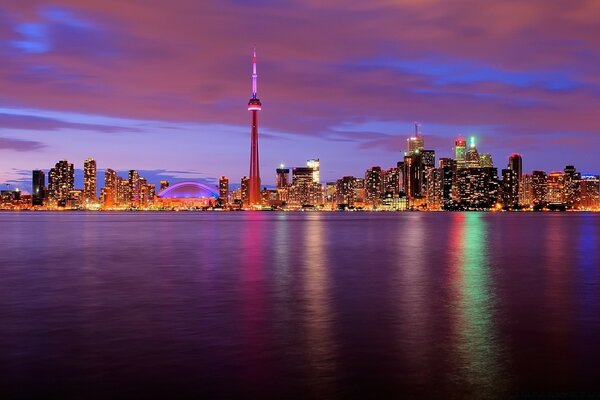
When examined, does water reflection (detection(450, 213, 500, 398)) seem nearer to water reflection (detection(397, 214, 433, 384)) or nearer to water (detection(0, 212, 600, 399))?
water (detection(0, 212, 600, 399))

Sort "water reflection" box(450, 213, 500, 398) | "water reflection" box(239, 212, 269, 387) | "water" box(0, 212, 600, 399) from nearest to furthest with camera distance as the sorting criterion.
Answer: "water" box(0, 212, 600, 399) → "water reflection" box(450, 213, 500, 398) → "water reflection" box(239, 212, 269, 387)

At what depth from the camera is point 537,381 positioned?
15.3m

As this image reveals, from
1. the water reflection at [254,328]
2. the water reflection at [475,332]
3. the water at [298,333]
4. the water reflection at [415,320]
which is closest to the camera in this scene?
the water at [298,333]

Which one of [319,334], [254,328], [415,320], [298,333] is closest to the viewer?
[319,334]

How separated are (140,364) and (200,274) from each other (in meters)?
24.0

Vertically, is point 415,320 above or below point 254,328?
below

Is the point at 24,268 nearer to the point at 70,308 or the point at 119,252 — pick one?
the point at 119,252

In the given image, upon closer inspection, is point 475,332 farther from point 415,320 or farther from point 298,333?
point 298,333

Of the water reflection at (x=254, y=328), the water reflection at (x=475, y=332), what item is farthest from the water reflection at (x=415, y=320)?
the water reflection at (x=254, y=328)

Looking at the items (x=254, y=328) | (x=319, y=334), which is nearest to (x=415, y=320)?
(x=319, y=334)

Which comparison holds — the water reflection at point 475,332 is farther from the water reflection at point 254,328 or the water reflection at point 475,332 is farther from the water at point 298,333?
the water reflection at point 254,328

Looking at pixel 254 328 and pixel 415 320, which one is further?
pixel 415 320

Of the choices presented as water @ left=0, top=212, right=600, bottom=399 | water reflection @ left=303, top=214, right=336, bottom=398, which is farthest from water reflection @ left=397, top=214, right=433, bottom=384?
water reflection @ left=303, top=214, right=336, bottom=398

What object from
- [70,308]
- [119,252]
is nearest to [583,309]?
[70,308]
